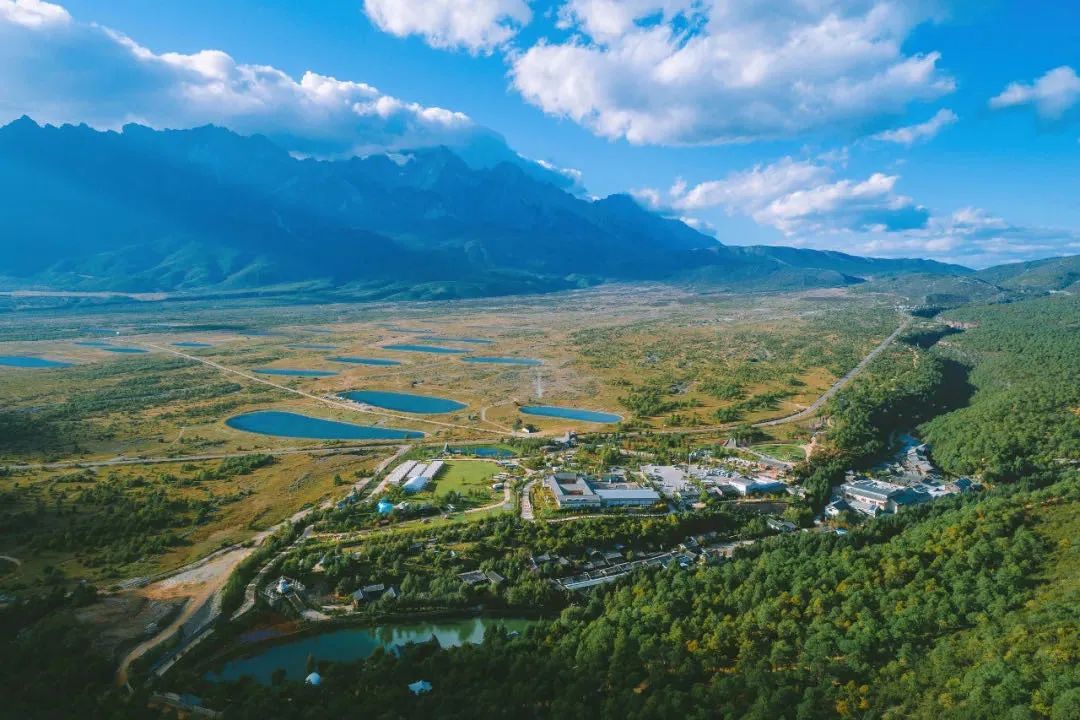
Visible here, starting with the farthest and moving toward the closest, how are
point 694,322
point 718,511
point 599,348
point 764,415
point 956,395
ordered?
1. point 694,322
2. point 599,348
3. point 956,395
4. point 764,415
5. point 718,511

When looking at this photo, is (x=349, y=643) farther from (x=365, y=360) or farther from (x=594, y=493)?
(x=365, y=360)

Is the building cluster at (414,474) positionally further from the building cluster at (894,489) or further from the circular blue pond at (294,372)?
the circular blue pond at (294,372)

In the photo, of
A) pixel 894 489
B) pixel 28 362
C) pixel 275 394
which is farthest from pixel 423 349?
pixel 894 489

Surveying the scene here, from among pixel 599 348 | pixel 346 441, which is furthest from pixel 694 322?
pixel 346 441

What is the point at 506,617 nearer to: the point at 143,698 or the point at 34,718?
the point at 143,698

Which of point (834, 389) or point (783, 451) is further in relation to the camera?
point (834, 389)

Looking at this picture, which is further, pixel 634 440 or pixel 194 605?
pixel 634 440

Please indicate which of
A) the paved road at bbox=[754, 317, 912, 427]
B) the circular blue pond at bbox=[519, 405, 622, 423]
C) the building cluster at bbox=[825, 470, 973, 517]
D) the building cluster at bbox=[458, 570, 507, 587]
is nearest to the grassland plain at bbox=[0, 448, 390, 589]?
the building cluster at bbox=[458, 570, 507, 587]
